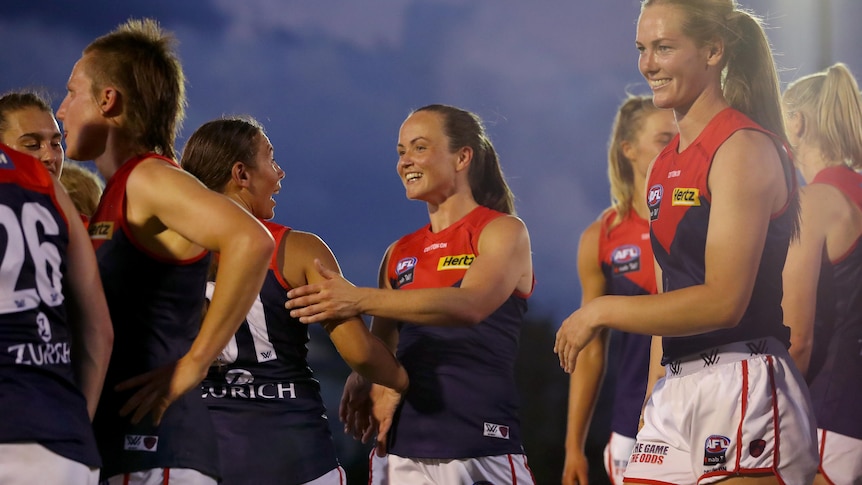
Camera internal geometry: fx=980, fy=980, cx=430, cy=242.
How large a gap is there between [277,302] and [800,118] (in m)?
2.07

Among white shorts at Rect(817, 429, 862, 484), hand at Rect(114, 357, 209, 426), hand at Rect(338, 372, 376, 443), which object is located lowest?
white shorts at Rect(817, 429, 862, 484)

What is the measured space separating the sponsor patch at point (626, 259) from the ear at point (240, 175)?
1.99 m

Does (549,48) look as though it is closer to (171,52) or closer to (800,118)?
(800,118)

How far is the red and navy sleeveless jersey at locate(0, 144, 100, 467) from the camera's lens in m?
1.58

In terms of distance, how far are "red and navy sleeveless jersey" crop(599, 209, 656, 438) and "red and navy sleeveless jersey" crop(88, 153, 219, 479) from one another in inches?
95.1

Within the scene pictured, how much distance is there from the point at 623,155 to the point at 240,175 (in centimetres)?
218

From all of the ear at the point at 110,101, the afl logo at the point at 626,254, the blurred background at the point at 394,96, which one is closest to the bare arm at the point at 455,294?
the ear at the point at 110,101

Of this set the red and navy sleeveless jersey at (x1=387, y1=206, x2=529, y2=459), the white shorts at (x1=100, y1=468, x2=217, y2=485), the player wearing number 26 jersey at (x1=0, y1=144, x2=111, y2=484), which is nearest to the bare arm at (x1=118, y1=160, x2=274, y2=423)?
the white shorts at (x1=100, y1=468, x2=217, y2=485)

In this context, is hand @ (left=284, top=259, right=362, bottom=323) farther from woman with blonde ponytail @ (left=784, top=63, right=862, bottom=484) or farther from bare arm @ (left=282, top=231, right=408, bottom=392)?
woman with blonde ponytail @ (left=784, top=63, right=862, bottom=484)

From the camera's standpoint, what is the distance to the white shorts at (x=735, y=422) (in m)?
2.14

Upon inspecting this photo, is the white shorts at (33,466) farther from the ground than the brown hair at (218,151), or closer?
closer

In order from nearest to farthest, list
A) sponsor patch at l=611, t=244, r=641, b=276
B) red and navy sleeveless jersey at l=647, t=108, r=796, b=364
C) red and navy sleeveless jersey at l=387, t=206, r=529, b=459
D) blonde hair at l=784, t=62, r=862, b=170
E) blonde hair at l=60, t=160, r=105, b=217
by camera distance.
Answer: red and navy sleeveless jersey at l=647, t=108, r=796, b=364
red and navy sleeveless jersey at l=387, t=206, r=529, b=459
blonde hair at l=784, t=62, r=862, b=170
blonde hair at l=60, t=160, r=105, b=217
sponsor patch at l=611, t=244, r=641, b=276

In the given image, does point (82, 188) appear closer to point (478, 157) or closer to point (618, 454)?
point (478, 157)

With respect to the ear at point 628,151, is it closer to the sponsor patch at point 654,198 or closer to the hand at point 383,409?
the hand at point 383,409
